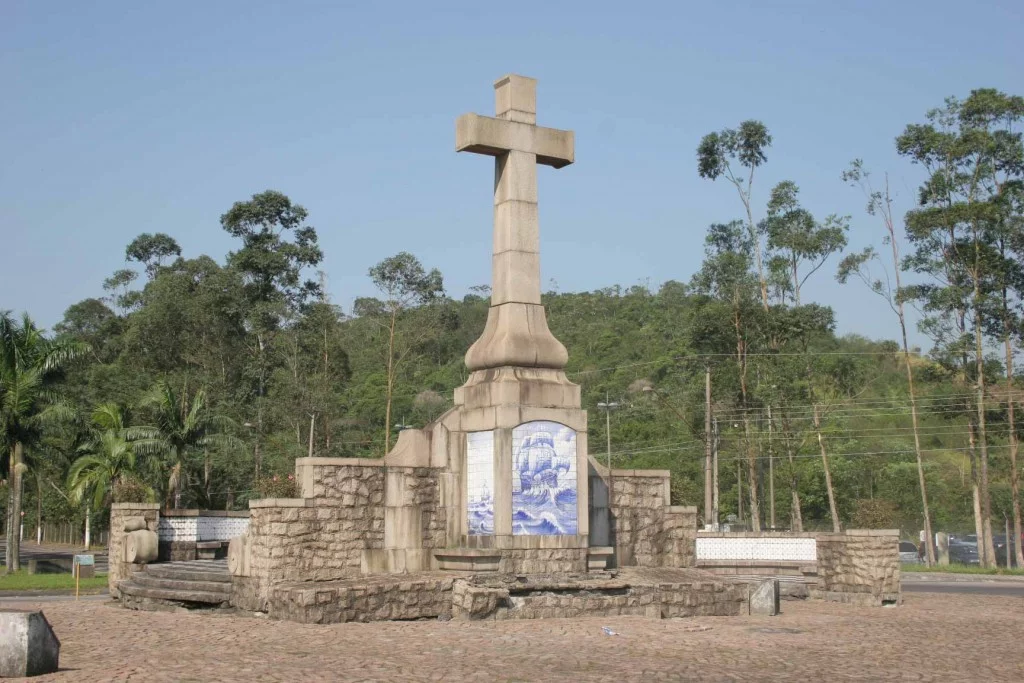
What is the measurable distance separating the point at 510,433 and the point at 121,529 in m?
6.65

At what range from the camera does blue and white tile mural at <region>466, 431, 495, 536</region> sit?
1634 centimetres

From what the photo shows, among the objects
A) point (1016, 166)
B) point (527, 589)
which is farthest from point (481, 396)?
point (1016, 166)

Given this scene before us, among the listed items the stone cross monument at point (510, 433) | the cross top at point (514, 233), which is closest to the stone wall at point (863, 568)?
the stone cross monument at point (510, 433)

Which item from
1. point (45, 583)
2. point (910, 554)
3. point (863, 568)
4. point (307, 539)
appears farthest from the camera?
point (910, 554)

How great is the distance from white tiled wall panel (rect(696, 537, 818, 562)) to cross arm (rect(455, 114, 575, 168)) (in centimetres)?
761

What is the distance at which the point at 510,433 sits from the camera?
16.4 metres

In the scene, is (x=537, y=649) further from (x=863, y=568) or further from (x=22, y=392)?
(x=22, y=392)

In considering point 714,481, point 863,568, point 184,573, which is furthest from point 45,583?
point 714,481

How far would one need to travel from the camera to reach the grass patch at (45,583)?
84.0ft

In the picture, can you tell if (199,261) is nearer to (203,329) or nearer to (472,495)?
(203,329)

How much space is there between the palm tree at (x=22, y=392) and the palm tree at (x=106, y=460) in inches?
93.9

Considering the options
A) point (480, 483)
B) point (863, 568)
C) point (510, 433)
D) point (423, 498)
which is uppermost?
point (510, 433)

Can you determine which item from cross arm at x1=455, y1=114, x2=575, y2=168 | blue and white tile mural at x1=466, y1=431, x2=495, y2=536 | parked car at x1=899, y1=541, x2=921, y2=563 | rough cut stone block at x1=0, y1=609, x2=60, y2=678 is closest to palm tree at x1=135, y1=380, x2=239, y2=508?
blue and white tile mural at x1=466, y1=431, x2=495, y2=536

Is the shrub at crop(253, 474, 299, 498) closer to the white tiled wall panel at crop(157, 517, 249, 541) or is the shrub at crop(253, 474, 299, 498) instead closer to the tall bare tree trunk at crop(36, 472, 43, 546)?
the white tiled wall panel at crop(157, 517, 249, 541)
